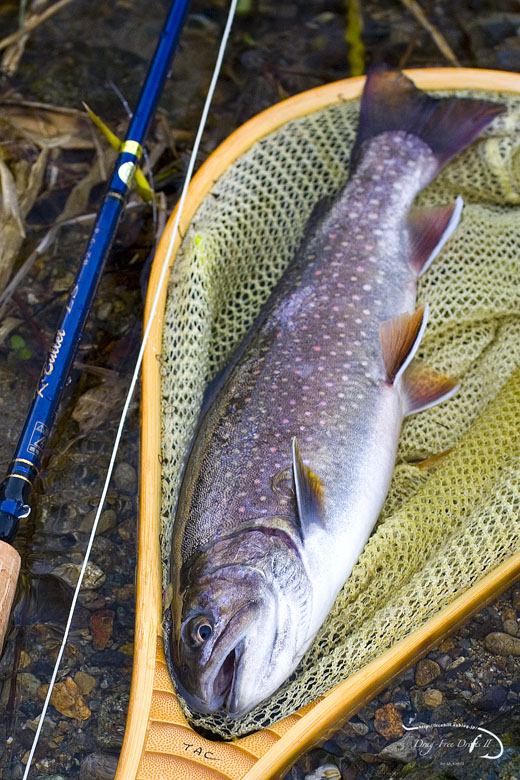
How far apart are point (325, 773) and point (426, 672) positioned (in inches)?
17.8

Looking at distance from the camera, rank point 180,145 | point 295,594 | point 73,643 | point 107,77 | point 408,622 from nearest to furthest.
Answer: point 295,594 → point 408,622 → point 73,643 → point 180,145 → point 107,77

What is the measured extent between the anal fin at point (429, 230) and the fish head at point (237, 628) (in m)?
1.22

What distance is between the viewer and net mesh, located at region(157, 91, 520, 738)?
2279 mm

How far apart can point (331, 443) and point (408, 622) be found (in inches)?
22.1

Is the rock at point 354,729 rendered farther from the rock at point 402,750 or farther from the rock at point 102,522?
the rock at point 102,522

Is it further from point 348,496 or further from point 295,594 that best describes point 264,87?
point 295,594

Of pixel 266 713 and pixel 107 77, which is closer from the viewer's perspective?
pixel 266 713

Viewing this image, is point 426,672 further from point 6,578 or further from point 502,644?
point 6,578

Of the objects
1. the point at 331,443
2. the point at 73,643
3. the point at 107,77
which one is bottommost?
the point at 73,643

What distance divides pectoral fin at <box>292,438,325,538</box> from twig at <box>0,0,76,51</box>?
2.86 m

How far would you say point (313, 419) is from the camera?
7.78 ft

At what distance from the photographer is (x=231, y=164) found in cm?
289

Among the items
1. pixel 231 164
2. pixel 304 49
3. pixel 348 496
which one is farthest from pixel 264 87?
pixel 348 496

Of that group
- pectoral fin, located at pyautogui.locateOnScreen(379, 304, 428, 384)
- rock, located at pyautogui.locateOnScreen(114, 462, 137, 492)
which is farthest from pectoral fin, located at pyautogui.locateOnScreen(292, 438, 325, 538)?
rock, located at pyautogui.locateOnScreen(114, 462, 137, 492)
